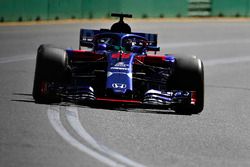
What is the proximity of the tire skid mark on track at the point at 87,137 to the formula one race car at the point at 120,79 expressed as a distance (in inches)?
16.3

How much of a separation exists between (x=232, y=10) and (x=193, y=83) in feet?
95.8

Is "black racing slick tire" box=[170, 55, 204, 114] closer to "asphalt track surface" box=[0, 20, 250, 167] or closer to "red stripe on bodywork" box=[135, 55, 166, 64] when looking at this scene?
"asphalt track surface" box=[0, 20, 250, 167]

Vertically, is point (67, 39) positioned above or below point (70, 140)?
below

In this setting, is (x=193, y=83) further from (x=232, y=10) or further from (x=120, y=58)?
(x=232, y=10)

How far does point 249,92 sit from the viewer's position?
1738cm

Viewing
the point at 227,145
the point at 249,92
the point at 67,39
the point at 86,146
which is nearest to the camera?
the point at 86,146

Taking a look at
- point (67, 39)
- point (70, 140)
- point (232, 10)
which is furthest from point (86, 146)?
point (232, 10)

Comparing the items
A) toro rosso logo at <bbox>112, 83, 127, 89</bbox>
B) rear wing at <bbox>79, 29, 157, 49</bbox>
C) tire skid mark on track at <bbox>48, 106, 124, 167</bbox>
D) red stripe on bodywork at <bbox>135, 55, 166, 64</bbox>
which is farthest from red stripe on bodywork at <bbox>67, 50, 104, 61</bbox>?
rear wing at <bbox>79, 29, 157, 49</bbox>

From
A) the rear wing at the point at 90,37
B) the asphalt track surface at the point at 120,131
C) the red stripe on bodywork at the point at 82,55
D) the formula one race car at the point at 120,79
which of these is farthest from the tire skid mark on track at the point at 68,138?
the rear wing at the point at 90,37

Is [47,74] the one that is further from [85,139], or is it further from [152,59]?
[85,139]

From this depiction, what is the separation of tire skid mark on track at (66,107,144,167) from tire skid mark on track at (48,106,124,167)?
0.12 m

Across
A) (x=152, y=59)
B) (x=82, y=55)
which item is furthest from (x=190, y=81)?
(x=82, y=55)

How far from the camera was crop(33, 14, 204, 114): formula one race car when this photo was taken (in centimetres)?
1300

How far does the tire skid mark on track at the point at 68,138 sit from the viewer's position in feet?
29.4
